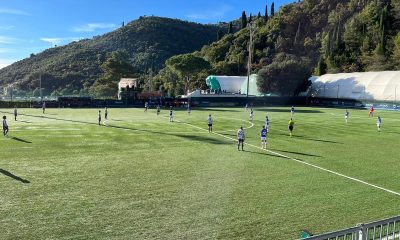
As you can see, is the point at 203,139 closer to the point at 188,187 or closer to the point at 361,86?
the point at 188,187

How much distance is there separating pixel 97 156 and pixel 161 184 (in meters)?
7.55

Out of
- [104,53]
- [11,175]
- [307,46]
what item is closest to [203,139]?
[11,175]

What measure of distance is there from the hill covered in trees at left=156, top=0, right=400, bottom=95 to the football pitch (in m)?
62.8

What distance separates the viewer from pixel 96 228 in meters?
11.2

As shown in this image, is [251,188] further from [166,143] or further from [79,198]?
[166,143]

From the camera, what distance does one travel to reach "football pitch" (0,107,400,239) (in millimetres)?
11461

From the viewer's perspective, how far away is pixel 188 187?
Answer: 52.0ft

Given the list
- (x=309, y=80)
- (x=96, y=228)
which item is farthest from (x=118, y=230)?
(x=309, y=80)

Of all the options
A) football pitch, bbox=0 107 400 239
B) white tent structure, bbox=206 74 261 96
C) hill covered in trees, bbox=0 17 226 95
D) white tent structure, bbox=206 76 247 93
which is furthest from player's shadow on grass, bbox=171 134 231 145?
hill covered in trees, bbox=0 17 226 95

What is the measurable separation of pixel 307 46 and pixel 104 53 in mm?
78553

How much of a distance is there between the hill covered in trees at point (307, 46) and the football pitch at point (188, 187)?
206ft

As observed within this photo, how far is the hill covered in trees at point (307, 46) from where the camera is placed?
91.1 m

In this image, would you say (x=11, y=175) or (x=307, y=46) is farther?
(x=307, y=46)

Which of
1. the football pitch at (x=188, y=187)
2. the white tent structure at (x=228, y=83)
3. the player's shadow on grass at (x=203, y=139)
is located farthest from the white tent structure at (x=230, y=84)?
the football pitch at (x=188, y=187)
